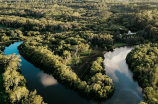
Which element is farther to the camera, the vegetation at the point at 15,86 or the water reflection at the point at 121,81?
the water reflection at the point at 121,81

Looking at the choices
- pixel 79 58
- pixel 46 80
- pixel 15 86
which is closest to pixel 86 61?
pixel 79 58

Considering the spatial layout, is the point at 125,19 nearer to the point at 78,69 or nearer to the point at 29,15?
the point at 78,69

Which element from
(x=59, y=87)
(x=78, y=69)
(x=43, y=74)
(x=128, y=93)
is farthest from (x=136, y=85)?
(x=43, y=74)

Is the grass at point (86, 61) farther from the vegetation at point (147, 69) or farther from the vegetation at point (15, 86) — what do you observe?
the vegetation at point (15, 86)

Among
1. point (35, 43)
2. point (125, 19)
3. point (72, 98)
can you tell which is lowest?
point (72, 98)

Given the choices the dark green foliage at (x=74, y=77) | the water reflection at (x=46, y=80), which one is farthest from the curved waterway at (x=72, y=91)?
the dark green foliage at (x=74, y=77)

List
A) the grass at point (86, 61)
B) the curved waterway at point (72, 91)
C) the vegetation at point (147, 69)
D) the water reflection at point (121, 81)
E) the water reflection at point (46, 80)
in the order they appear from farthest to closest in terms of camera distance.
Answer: the grass at point (86, 61)
the water reflection at point (46, 80)
the water reflection at point (121, 81)
the curved waterway at point (72, 91)
the vegetation at point (147, 69)

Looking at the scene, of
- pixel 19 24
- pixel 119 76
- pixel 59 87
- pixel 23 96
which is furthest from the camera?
pixel 19 24
